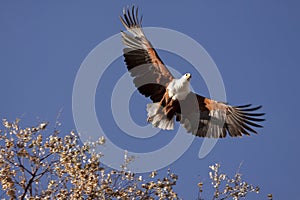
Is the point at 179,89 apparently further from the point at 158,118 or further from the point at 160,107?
the point at 158,118

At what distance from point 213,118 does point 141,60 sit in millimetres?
1795

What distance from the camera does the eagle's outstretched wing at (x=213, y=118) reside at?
11.1 meters

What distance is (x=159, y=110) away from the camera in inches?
445

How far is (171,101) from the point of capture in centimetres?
1116

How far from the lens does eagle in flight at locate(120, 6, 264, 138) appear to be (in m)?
11.1

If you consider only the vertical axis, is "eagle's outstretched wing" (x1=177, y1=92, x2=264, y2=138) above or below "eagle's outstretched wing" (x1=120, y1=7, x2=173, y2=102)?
below

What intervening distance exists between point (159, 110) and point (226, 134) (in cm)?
138

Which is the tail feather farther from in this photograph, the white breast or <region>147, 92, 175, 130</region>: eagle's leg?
the white breast

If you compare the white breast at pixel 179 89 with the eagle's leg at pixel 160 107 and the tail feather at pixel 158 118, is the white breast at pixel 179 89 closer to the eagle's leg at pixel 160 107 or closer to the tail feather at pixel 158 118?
the eagle's leg at pixel 160 107

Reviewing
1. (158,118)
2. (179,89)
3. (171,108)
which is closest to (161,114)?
(158,118)

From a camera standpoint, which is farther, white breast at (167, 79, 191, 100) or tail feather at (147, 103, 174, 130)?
tail feather at (147, 103, 174, 130)

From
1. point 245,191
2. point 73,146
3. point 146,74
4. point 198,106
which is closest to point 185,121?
point 198,106

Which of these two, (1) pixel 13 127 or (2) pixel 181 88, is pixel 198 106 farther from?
(1) pixel 13 127

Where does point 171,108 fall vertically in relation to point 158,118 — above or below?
above
